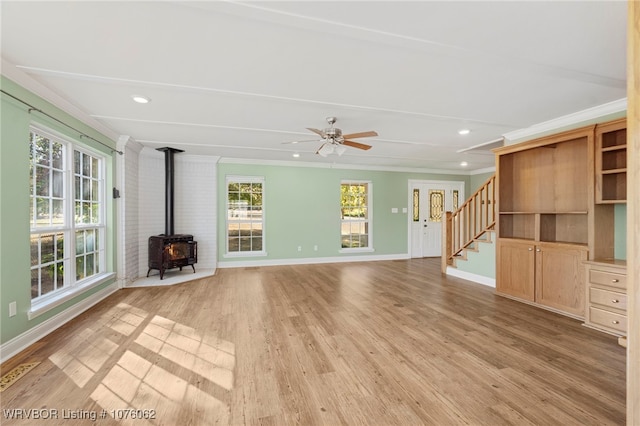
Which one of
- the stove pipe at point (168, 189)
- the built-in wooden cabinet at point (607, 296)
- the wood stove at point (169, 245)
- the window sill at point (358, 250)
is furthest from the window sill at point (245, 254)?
the built-in wooden cabinet at point (607, 296)

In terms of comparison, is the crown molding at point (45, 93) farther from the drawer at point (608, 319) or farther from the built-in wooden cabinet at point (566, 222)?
the drawer at point (608, 319)

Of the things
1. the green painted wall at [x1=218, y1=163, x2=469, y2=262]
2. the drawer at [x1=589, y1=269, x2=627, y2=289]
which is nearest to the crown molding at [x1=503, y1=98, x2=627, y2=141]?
the drawer at [x1=589, y1=269, x2=627, y2=289]

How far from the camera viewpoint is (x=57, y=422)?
1.67 meters

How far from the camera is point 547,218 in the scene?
13.3ft

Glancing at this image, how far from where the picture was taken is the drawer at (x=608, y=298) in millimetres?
2812

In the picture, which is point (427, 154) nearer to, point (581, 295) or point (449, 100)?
A: point (449, 100)

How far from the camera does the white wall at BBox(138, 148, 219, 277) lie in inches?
226

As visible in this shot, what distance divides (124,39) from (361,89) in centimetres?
204

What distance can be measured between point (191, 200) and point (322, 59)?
4.93 meters

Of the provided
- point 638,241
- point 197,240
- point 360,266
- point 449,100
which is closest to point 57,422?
point 638,241

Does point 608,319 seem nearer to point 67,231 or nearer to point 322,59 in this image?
point 322,59

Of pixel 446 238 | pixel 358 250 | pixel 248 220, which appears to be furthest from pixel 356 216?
pixel 248 220

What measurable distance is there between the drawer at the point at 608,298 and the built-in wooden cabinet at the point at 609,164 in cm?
100

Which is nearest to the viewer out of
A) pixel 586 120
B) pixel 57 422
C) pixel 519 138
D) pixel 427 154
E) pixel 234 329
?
pixel 57 422
